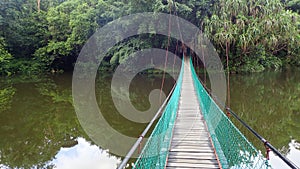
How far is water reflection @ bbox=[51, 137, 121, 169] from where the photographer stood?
3387 millimetres

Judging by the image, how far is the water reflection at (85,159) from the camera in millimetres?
3387

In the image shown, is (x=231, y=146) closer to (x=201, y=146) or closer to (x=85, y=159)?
(x=201, y=146)

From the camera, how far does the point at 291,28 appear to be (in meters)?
11.1

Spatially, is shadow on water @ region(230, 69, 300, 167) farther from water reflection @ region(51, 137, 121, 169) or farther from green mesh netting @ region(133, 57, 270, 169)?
water reflection @ region(51, 137, 121, 169)

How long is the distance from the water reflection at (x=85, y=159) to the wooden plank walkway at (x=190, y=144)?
114 centimetres

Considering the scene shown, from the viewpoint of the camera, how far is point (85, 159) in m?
3.61

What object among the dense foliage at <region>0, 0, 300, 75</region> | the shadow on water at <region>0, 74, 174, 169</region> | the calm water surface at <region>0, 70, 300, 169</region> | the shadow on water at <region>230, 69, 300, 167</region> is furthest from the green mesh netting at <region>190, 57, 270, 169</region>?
the dense foliage at <region>0, 0, 300, 75</region>

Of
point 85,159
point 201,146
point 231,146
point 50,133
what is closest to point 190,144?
point 201,146

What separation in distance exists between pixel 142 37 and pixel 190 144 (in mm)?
10676

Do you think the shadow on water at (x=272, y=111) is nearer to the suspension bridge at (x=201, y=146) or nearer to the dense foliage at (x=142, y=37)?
the suspension bridge at (x=201, y=146)

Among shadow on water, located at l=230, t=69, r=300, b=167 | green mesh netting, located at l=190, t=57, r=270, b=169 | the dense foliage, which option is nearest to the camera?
green mesh netting, located at l=190, t=57, r=270, b=169

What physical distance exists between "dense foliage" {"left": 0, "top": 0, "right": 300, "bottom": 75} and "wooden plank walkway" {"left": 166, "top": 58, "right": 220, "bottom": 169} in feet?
20.4

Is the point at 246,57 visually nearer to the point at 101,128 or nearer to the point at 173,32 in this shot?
the point at 173,32

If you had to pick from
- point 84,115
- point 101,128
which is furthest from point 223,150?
point 84,115
